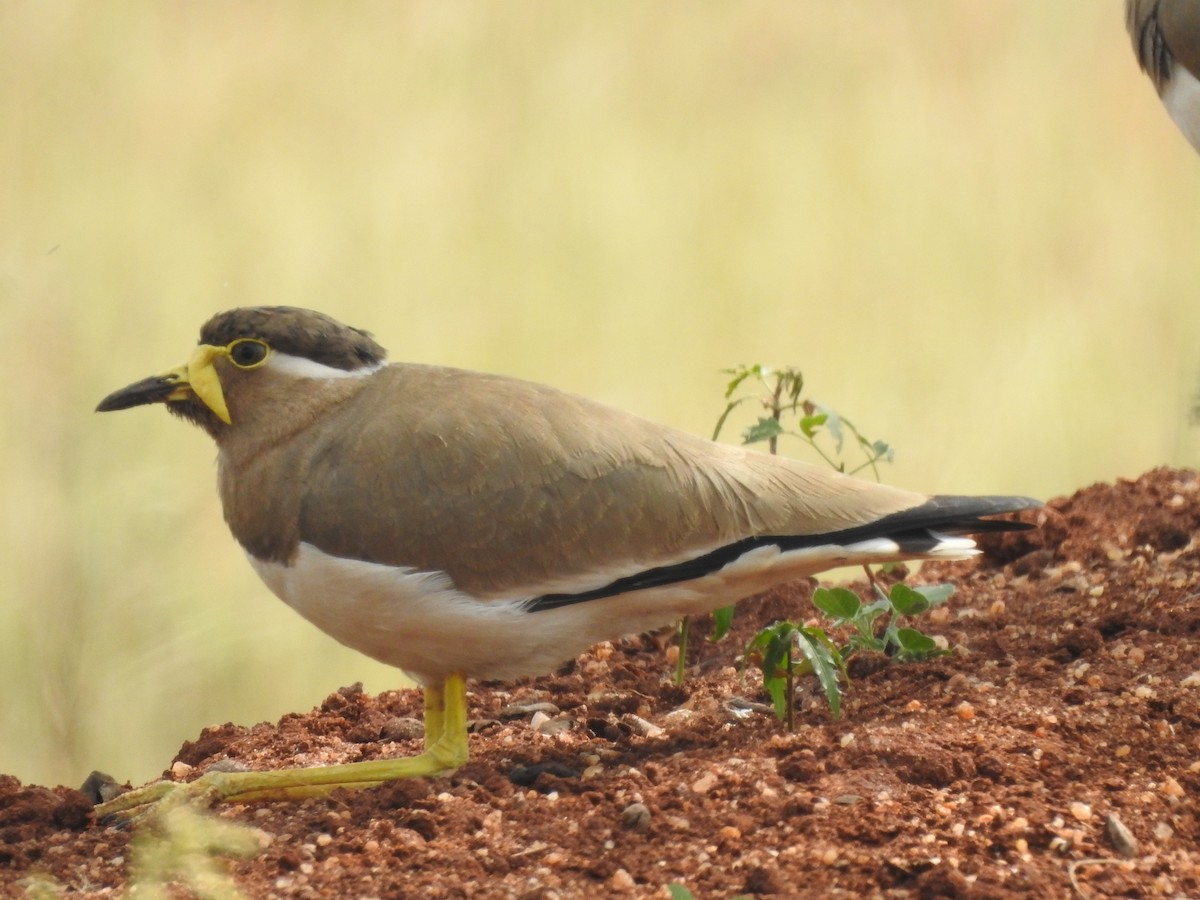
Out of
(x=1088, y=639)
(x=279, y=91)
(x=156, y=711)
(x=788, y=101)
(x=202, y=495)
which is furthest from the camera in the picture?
(x=788, y=101)

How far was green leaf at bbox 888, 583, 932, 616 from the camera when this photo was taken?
3174 millimetres

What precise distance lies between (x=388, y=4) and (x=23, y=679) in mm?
2785

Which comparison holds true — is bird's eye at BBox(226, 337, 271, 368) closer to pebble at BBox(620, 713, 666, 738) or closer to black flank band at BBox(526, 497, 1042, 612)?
black flank band at BBox(526, 497, 1042, 612)

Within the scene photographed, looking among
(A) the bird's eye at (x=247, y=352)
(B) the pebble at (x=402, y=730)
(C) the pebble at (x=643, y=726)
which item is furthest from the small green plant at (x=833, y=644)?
(A) the bird's eye at (x=247, y=352)

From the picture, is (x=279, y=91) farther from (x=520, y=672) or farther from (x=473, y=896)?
(x=473, y=896)

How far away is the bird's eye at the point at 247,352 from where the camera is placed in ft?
10.4

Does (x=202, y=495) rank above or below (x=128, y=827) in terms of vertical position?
above

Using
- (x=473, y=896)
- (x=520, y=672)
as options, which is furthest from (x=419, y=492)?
(x=473, y=896)

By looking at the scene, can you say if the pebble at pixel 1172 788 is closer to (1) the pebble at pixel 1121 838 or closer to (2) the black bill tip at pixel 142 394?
(1) the pebble at pixel 1121 838

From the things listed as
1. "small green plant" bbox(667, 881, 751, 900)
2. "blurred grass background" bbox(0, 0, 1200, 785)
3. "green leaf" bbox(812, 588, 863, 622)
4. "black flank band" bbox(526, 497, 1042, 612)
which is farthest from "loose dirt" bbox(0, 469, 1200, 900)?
"blurred grass background" bbox(0, 0, 1200, 785)

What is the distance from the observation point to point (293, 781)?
2988 mm

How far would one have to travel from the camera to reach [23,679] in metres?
3.47

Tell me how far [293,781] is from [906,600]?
144cm

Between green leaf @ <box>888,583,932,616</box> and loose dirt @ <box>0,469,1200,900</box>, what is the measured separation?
18 centimetres
